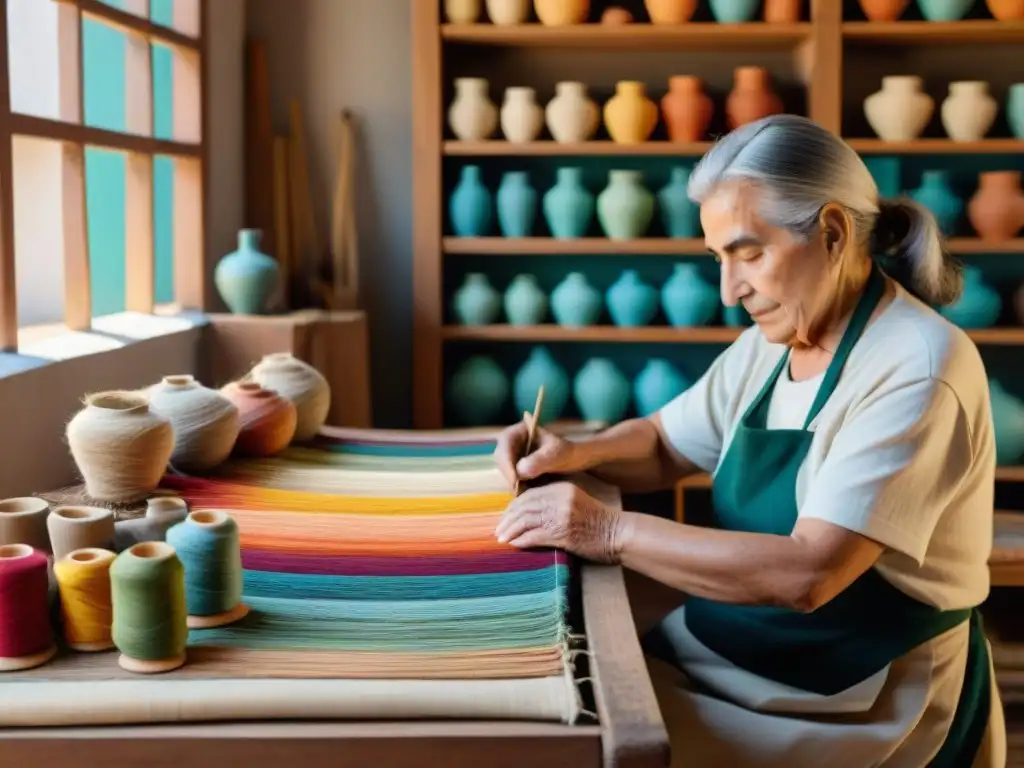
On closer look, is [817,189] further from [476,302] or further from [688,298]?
[476,302]

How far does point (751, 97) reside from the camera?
391 cm

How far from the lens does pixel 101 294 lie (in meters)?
3.33

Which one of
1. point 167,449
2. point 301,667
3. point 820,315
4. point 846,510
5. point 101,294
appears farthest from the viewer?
point 101,294

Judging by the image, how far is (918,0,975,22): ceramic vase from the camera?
12.4 feet

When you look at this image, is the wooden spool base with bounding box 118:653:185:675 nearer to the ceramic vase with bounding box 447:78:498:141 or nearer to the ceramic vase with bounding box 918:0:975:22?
the ceramic vase with bounding box 447:78:498:141

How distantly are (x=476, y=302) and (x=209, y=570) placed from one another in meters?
2.66

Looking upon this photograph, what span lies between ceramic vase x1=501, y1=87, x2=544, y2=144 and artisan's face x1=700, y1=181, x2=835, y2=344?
218cm

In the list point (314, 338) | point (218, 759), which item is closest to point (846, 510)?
point (218, 759)

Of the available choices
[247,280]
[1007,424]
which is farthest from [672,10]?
[1007,424]

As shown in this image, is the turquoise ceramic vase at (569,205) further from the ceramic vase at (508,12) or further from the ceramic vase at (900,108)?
the ceramic vase at (900,108)

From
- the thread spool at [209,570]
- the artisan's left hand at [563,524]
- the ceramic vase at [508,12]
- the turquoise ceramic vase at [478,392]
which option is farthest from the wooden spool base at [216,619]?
the ceramic vase at [508,12]

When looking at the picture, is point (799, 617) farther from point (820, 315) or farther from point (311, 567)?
point (311, 567)

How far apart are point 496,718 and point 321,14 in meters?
3.42

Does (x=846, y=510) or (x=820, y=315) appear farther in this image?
(x=820, y=315)
